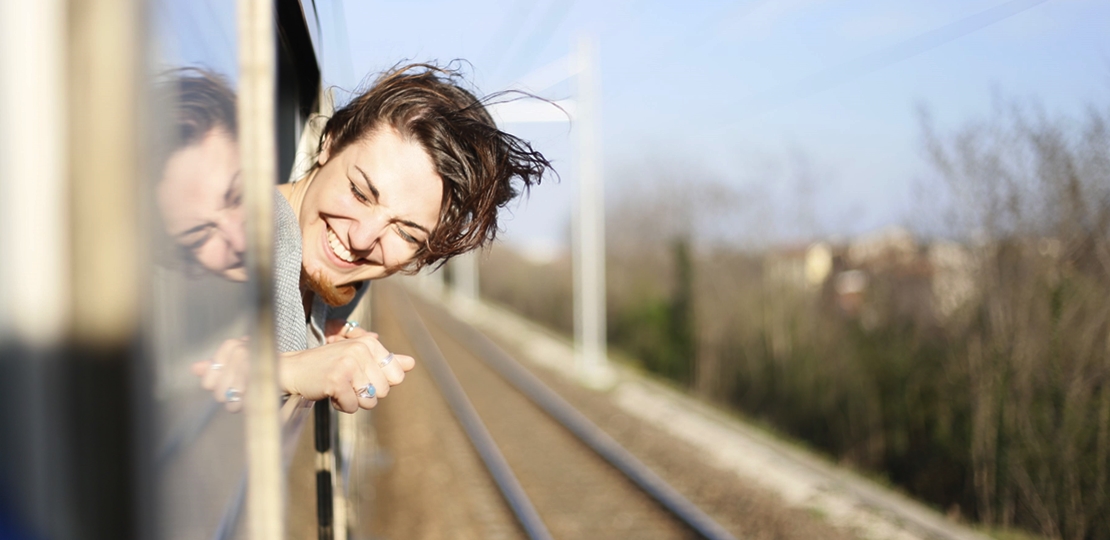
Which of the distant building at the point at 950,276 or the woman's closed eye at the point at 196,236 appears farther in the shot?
the distant building at the point at 950,276

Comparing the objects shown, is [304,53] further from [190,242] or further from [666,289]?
[666,289]

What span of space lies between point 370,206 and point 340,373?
368 mm

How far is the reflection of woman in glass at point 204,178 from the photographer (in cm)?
67

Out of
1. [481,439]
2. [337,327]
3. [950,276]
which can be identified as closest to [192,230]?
[337,327]

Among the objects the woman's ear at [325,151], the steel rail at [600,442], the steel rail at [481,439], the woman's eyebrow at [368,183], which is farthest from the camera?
the steel rail at [481,439]

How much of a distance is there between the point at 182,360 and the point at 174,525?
14 cm

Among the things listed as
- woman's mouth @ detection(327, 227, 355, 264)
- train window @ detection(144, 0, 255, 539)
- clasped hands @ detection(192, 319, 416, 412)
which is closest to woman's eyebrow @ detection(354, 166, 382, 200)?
woman's mouth @ detection(327, 227, 355, 264)

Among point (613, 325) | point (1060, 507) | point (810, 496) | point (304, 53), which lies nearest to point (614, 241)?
point (613, 325)

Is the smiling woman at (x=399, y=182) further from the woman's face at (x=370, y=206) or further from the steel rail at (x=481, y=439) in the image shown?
the steel rail at (x=481, y=439)

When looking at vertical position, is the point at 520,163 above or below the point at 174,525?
above

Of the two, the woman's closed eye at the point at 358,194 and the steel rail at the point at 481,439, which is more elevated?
the woman's closed eye at the point at 358,194

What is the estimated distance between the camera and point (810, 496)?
24.1 ft

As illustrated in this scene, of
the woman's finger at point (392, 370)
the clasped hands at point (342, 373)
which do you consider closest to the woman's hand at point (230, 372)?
the clasped hands at point (342, 373)

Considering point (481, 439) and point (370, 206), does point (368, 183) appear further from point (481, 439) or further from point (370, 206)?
point (481, 439)
